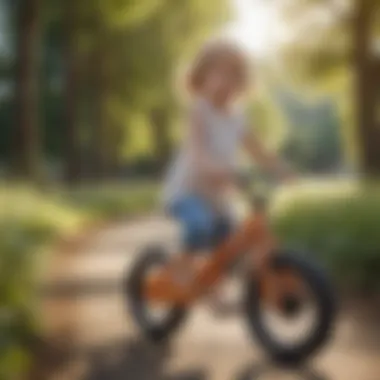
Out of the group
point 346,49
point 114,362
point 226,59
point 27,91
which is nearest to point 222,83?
point 226,59

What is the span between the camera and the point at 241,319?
0.99 m

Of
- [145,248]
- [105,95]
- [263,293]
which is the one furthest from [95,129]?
[263,293]

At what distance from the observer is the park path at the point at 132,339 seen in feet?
3.16

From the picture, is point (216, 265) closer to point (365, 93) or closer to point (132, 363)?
point (132, 363)

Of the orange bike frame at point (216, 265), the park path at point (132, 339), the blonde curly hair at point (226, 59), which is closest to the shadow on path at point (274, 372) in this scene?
the park path at point (132, 339)

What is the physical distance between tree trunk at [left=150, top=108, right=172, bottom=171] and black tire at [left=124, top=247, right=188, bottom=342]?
108mm

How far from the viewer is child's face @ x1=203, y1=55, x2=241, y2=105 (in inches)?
37.3

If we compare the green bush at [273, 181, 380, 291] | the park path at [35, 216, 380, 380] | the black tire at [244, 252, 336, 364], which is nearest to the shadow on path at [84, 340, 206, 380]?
the park path at [35, 216, 380, 380]

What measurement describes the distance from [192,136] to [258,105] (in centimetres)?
8

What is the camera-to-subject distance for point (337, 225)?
98 centimetres

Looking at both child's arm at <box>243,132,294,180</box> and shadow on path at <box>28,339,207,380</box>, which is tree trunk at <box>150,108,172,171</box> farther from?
shadow on path at <box>28,339,207,380</box>

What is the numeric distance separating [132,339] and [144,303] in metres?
0.05

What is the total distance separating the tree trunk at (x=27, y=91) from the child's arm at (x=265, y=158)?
0.26 metres

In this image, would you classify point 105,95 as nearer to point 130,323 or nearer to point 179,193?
point 179,193
